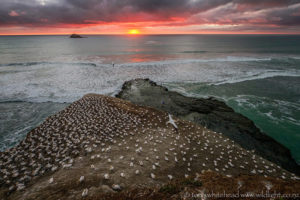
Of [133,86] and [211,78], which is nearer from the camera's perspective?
[133,86]

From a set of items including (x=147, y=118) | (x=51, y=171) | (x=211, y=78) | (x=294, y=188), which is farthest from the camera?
(x=211, y=78)

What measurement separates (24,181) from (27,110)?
1640cm

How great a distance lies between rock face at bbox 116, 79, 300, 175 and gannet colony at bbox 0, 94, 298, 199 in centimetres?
362

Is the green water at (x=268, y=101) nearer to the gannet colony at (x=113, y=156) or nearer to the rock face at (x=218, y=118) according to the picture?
the rock face at (x=218, y=118)

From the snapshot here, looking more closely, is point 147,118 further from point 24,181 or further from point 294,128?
point 294,128

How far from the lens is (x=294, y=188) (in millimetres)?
3957

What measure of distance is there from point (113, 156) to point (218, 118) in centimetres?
1273

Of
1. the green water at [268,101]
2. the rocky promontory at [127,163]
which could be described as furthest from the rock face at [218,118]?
the rocky promontory at [127,163]

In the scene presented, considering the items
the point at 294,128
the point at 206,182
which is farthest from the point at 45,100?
the point at 294,128

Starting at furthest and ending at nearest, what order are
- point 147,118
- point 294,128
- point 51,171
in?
point 294,128
point 147,118
point 51,171

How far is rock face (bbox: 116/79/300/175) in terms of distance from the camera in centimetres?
1172

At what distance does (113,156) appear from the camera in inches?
283

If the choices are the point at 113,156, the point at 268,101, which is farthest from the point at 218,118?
the point at 113,156

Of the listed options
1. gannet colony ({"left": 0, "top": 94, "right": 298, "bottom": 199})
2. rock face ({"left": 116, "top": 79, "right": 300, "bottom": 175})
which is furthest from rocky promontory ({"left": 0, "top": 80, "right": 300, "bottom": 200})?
Result: rock face ({"left": 116, "top": 79, "right": 300, "bottom": 175})
